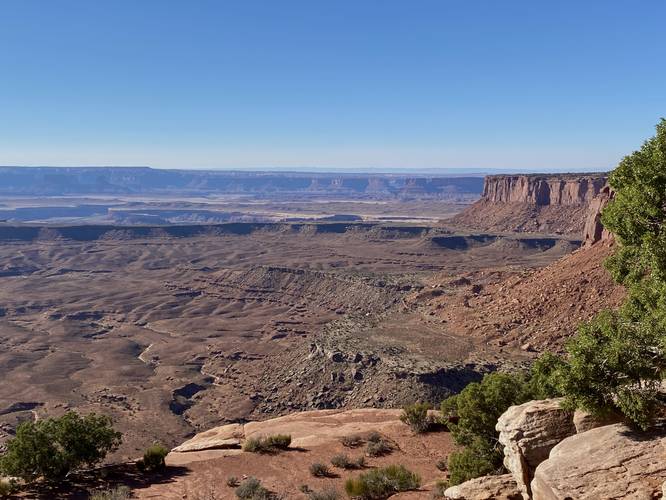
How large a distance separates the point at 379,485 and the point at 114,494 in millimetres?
9850

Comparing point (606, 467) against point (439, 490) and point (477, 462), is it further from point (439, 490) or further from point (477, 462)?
point (439, 490)

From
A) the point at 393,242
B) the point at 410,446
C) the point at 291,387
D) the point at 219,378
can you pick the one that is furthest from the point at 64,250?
the point at 410,446

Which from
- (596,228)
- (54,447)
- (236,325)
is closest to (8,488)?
(54,447)

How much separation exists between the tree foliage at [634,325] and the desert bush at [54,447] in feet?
68.4

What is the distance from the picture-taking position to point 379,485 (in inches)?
833

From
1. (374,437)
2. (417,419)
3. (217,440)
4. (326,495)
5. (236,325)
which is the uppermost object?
(326,495)

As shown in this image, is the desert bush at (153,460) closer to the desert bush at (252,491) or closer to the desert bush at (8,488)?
the desert bush at (252,491)

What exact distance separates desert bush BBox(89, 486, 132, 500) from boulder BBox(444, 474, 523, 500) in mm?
12192

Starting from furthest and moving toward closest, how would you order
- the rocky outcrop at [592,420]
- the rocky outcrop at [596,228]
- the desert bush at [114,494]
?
the rocky outcrop at [596,228] < the desert bush at [114,494] < the rocky outcrop at [592,420]

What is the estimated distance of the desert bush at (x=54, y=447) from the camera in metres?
23.2

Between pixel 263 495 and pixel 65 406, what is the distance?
157ft

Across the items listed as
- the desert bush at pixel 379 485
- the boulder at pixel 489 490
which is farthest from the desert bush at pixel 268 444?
the boulder at pixel 489 490

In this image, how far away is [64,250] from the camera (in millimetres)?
179000

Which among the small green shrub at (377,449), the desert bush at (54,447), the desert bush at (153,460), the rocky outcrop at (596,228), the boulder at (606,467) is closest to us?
the boulder at (606,467)
